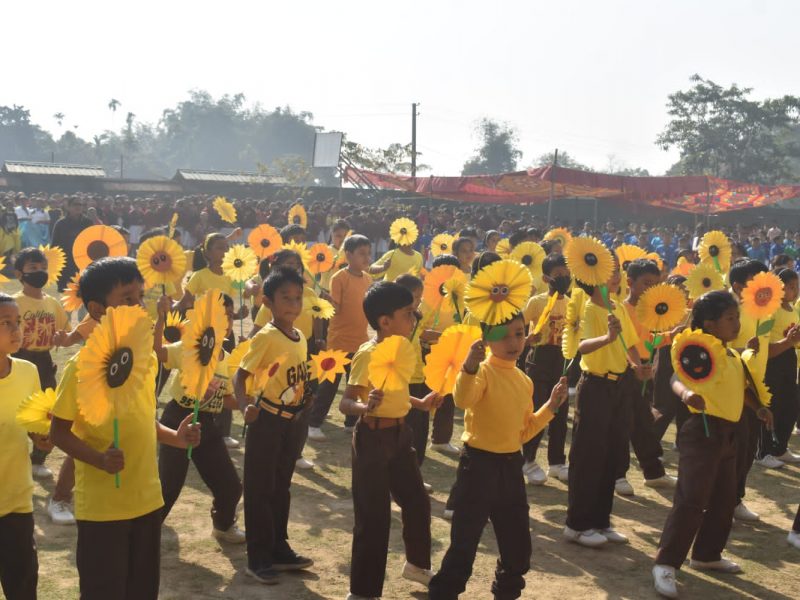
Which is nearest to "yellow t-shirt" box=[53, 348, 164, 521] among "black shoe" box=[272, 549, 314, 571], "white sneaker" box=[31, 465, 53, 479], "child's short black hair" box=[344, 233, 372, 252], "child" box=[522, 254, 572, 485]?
"black shoe" box=[272, 549, 314, 571]

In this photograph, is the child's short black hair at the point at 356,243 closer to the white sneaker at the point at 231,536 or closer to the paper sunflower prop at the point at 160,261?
the paper sunflower prop at the point at 160,261

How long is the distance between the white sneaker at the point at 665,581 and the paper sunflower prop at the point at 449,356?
6.06ft

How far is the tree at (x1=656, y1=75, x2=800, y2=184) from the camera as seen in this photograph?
5538 cm

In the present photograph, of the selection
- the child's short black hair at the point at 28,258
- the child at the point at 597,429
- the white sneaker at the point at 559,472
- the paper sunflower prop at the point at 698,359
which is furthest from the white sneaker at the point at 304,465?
the paper sunflower prop at the point at 698,359

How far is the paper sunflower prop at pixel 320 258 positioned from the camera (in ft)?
36.1

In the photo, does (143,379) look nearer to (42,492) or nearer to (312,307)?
(42,492)

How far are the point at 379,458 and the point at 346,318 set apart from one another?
413 centimetres

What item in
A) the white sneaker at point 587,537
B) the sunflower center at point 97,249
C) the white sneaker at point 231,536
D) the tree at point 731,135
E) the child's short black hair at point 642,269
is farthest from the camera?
the tree at point 731,135

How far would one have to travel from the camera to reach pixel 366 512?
5.04m

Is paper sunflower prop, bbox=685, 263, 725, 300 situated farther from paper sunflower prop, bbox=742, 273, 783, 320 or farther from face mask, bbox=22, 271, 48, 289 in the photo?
face mask, bbox=22, 271, 48, 289

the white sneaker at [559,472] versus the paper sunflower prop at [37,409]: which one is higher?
the paper sunflower prop at [37,409]

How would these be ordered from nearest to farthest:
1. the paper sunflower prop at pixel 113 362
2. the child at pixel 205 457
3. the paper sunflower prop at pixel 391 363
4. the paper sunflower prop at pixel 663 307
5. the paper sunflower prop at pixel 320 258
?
the paper sunflower prop at pixel 113 362
the paper sunflower prop at pixel 391 363
the child at pixel 205 457
the paper sunflower prop at pixel 663 307
the paper sunflower prop at pixel 320 258

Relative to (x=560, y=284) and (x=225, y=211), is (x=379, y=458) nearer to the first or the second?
(x=560, y=284)

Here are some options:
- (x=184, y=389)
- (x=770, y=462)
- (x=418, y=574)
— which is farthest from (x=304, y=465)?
(x=770, y=462)
